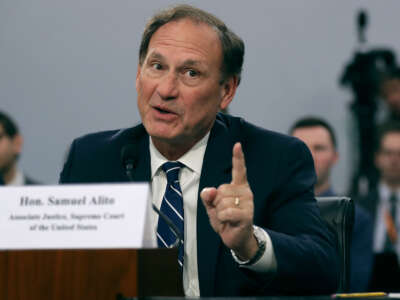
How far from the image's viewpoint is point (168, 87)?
191cm

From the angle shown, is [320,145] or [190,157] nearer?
[190,157]

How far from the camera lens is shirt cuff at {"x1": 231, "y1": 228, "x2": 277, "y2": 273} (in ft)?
4.89

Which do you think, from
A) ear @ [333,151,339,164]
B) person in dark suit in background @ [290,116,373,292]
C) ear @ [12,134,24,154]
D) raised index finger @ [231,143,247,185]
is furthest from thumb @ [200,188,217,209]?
ear @ [12,134,24,154]

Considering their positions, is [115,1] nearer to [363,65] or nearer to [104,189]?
[363,65]

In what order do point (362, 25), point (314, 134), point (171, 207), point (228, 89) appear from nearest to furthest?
point (171, 207), point (228, 89), point (314, 134), point (362, 25)

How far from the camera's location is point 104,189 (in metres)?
1.21

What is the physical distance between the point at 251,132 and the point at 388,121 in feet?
8.74

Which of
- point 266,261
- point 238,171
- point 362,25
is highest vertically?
point 362,25

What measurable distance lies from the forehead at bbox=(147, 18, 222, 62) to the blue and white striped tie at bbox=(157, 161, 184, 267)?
0.36 m

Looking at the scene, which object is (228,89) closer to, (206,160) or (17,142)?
(206,160)

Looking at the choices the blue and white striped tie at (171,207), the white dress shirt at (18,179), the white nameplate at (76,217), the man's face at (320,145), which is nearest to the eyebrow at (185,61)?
the blue and white striped tie at (171,207)

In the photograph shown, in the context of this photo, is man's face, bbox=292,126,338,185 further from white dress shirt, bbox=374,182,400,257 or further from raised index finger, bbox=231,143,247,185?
raised index finger, bbox=231,143,247,185

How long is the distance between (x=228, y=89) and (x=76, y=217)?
43.9 inches

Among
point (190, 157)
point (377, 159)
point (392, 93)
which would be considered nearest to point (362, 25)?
point (392, 93)
